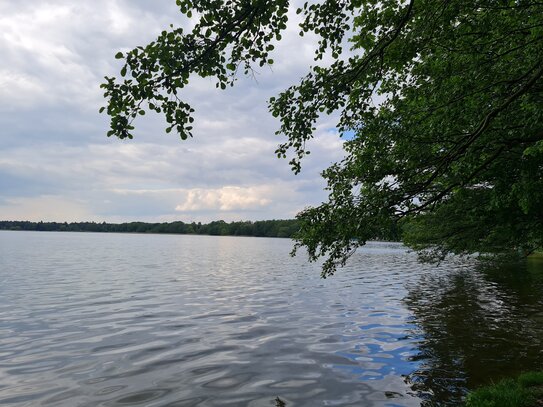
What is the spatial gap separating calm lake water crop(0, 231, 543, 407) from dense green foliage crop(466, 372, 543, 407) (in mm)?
1159

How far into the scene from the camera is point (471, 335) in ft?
57.1

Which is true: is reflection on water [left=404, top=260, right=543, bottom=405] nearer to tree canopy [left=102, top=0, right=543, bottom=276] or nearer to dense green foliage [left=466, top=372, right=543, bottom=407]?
dense green foliage [left=466, top=372, right=543, bottom=407]

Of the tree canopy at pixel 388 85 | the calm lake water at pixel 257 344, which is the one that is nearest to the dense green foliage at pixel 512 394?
the calm lake water at pixel 257 344

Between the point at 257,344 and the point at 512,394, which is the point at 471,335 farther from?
the point at 257,344

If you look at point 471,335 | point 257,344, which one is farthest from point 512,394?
point 257,344

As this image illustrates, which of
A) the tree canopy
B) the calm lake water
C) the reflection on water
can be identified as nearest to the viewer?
the tree canopy

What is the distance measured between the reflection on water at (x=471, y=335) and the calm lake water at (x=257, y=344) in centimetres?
6

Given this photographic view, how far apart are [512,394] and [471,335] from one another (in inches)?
329

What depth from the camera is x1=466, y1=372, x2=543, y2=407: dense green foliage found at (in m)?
9.25

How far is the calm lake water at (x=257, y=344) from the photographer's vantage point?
11.5 metres

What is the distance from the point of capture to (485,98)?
11.2m

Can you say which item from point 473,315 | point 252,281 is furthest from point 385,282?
point 473,315

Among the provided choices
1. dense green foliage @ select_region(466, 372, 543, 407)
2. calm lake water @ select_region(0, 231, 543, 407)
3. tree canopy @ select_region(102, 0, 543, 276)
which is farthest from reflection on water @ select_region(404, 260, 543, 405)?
tree canopy @ select_region(102, 0, 543, 276)

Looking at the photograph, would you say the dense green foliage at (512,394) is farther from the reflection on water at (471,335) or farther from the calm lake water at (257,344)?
the calm lake water at (257,344)
